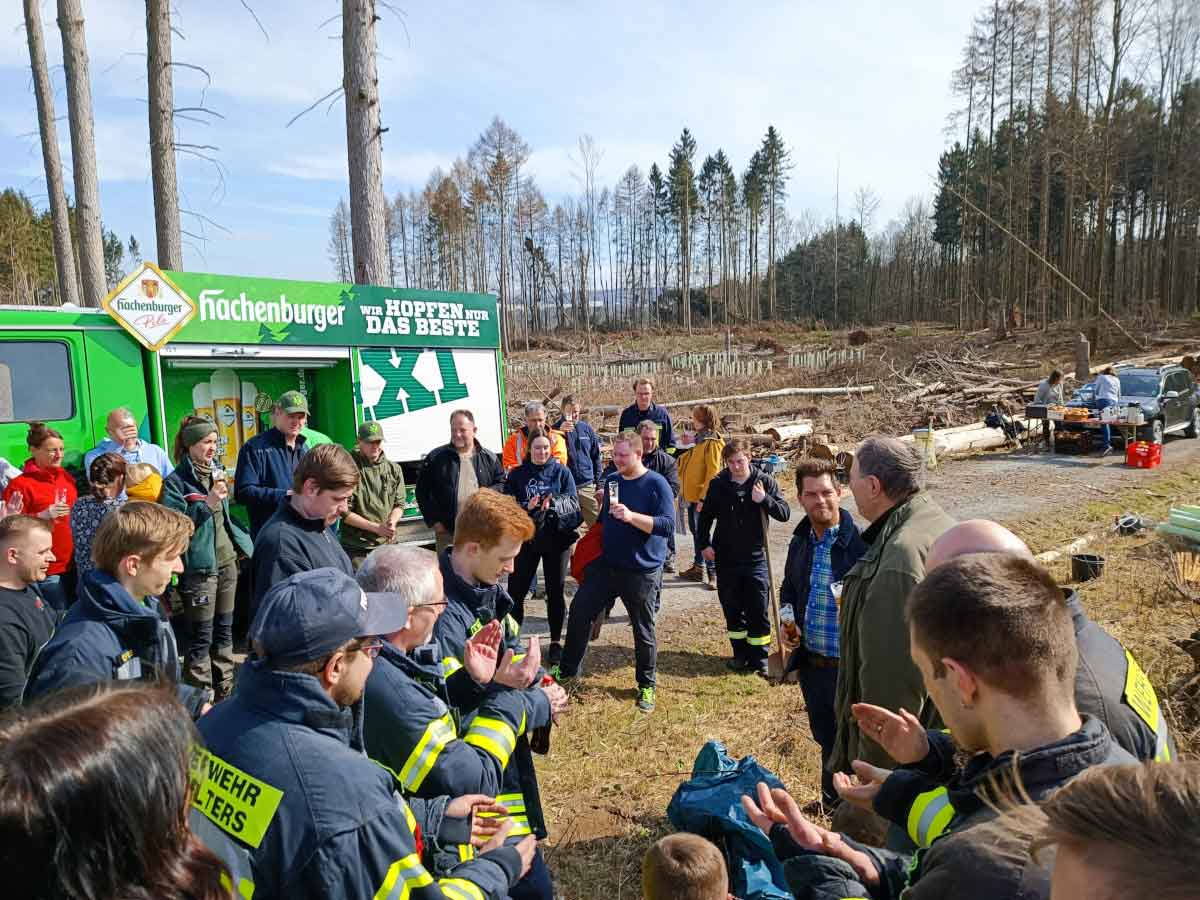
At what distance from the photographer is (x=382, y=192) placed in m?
8.81

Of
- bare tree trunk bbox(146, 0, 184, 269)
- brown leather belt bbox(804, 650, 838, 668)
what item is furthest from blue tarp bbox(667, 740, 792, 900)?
bare tree trunk bbox(146, 0, 184, 269)

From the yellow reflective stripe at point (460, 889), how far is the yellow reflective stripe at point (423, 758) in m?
0.34

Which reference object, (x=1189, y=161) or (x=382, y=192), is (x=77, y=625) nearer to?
(x=382, y=192)

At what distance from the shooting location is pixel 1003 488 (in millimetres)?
13086

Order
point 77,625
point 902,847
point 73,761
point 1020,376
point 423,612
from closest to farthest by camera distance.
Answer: point 73,761
point 902,847
point 423,612
point 77,625
point 1020,376

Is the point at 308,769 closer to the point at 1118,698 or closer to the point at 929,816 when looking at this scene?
the point at 929,816

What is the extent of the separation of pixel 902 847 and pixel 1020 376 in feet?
92.9

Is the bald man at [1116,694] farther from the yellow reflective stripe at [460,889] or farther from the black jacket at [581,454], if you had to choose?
the black jacket at [581,454]

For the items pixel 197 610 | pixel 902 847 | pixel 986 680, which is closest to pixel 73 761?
pixel 986 680

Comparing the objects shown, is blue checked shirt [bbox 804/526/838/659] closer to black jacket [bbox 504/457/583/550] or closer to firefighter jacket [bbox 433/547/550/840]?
firefighter jacket [bbox 433/547/550/840]

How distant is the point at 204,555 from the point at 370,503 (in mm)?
1287

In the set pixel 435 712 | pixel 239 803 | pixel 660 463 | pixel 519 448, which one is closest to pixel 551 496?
pixel 519 448

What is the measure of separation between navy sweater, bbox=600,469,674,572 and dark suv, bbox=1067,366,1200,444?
46.5 ft

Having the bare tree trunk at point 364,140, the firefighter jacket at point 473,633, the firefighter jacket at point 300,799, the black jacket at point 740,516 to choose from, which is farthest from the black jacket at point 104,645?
the bare tree trunk at point 364,140
